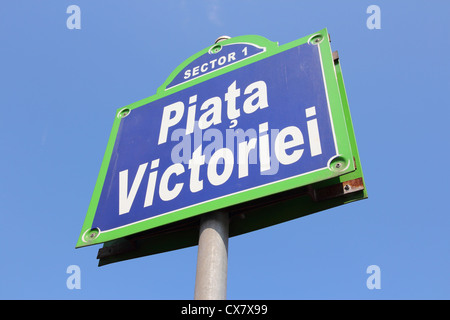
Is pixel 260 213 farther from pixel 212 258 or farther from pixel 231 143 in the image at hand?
pixel 212 258

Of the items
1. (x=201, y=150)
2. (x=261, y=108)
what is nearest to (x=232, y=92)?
(x=261, y=108)

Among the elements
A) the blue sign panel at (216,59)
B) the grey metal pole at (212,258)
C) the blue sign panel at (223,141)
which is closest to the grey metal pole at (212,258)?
the grey metal pole at (212,258)

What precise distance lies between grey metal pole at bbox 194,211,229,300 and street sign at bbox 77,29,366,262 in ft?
0.29

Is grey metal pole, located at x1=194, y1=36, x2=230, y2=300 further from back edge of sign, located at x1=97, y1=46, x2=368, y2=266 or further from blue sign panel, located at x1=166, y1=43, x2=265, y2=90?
blue sign panel, located at x1=166, y1=43, x2=265, y2=90

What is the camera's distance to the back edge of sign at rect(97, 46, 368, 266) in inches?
98.0

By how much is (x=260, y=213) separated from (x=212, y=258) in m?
0.59

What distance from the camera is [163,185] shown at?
8.98ft

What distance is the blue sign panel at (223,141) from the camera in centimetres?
250

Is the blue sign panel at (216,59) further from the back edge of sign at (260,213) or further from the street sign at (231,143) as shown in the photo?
the back edge of sign at (260,213)

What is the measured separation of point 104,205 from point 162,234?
0.46 m

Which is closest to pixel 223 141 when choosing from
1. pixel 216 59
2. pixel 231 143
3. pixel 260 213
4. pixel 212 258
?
pixel 231 143

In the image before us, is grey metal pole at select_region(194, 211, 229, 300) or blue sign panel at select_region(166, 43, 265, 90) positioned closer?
grey metal pole at select_region(194, 211, 229, 300)

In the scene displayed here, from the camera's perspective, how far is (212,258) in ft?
7.04

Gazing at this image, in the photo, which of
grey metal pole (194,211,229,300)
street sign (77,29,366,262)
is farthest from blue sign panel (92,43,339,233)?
grey metal pole (194,211,229,300)
